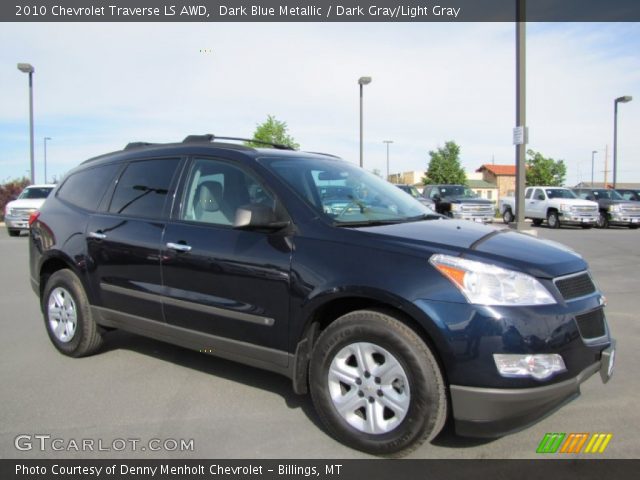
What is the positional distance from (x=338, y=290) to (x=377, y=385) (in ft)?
1.86

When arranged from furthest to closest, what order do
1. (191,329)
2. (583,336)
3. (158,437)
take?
1. (191,329)
2. (158,437)
3. (583,336)

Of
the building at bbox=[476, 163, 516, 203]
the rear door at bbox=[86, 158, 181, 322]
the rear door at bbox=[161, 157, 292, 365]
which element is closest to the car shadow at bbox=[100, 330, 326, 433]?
the rear door at bbox=[161, 157, 292, 365]

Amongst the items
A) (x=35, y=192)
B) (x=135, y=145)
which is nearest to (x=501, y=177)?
(x=35, y=192)

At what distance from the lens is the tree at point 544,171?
2323 inches

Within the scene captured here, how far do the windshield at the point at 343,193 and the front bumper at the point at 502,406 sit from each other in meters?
1.28

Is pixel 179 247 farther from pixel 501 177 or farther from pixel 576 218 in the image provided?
pixel 501 177

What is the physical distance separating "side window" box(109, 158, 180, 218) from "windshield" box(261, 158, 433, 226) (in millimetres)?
909

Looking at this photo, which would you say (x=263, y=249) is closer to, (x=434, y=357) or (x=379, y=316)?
(x=379, y=316)

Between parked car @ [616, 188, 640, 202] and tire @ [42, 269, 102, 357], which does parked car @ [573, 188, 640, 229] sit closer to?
parked car @ [616, 188, 640, 202]

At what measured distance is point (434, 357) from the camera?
9.55ft

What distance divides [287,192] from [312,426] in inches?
59.6

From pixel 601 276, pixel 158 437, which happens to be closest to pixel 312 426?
pixel 158 437

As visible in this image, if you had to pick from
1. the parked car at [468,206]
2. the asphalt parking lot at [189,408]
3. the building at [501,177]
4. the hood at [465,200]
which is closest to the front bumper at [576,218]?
the parked car at [468,206]

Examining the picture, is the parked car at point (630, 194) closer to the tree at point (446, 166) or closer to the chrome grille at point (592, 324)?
the chrome grille at point (592, 324)
